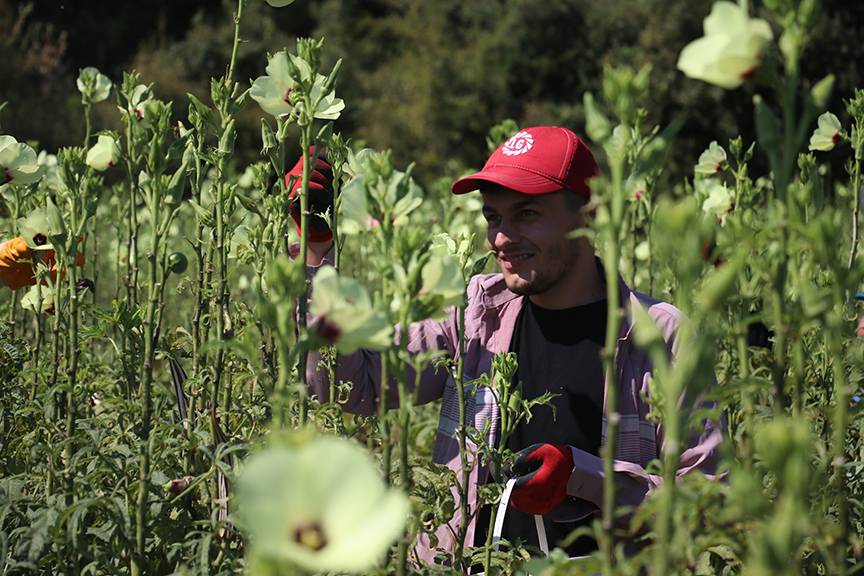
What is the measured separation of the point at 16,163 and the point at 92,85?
620 mm

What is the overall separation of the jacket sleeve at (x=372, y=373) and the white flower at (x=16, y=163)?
23.6 inches

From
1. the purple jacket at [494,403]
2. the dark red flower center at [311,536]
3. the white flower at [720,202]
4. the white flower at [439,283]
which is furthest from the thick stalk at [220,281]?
the white flower at [720,202]

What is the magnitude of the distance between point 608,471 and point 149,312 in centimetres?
82

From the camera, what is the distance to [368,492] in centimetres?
82

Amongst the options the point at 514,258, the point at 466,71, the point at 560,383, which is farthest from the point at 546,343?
the point at 466,71

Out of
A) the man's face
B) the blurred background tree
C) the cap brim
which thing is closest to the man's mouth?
the man's face

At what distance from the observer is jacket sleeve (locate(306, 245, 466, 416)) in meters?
2.22

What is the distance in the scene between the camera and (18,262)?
7.18 ft

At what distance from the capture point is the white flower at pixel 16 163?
2.00 meters

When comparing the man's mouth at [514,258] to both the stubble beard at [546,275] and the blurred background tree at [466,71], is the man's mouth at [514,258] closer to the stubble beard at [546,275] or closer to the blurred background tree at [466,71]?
the stubble beard at [546,275]

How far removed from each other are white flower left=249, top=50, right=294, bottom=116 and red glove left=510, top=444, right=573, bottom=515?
2.51 ft

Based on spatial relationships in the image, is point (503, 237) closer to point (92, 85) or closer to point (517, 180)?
point (517, 180)

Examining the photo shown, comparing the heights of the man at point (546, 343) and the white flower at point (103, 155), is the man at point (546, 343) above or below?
below

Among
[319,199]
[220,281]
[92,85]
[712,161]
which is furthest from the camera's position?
[712,161]
